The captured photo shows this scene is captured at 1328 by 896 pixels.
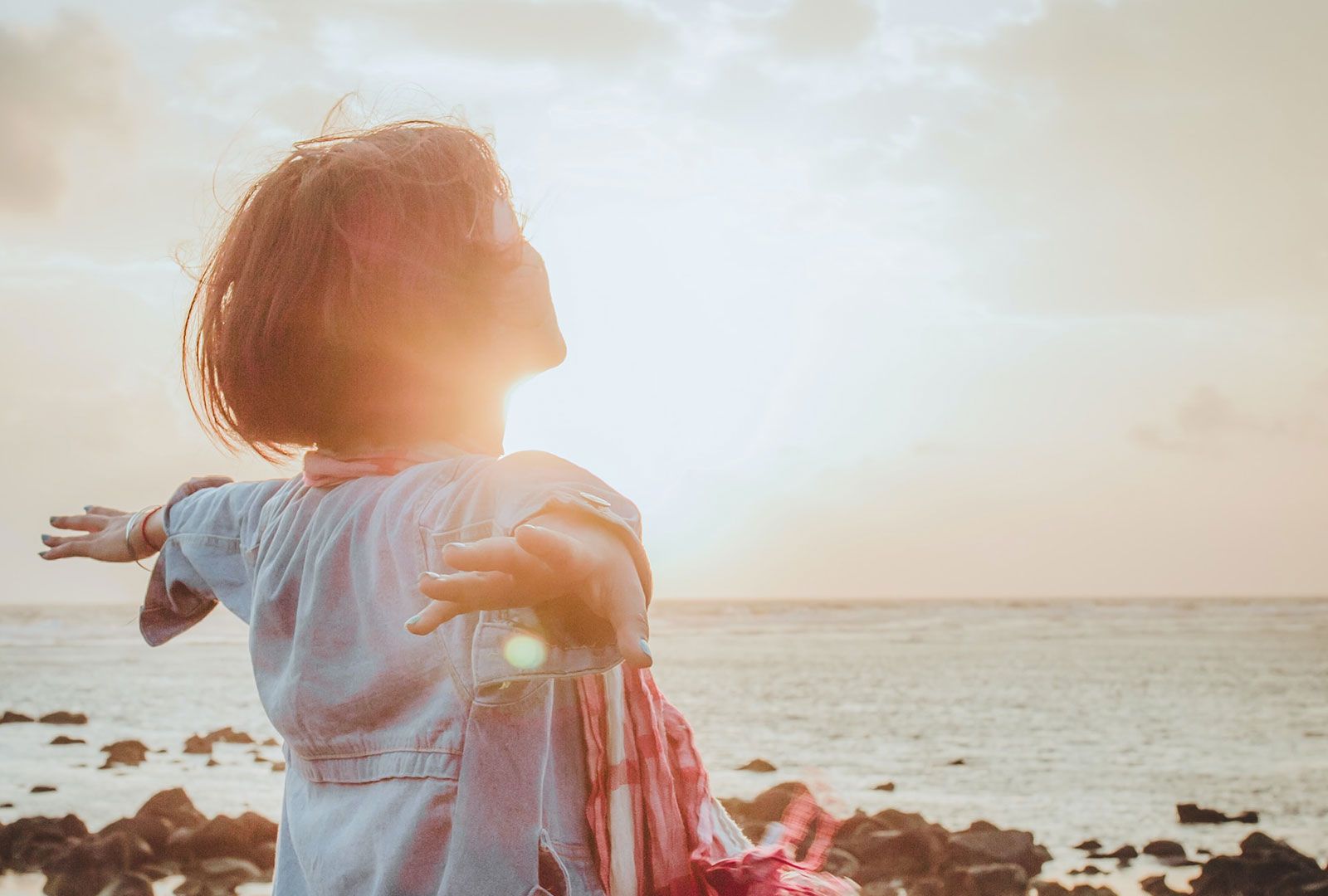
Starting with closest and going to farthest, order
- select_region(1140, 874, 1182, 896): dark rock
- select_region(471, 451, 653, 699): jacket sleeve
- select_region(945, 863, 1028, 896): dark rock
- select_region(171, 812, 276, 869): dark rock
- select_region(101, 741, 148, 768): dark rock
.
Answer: select_region(471, 451, 653, 699): jacket sleeve
select_region(945, 863, 1028, 896): dark rock
select_region(1140, 874, 1182, 896): dark rock
select_region(171, 812, 276, 869): dark rock
select_region(101, 741, 148, 768): dark rock

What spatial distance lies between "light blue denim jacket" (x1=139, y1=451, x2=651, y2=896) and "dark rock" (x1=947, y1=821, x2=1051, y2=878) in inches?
217

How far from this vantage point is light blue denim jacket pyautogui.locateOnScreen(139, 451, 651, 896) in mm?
1163

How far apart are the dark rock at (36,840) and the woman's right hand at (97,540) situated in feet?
17.6

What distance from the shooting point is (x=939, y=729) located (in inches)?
476

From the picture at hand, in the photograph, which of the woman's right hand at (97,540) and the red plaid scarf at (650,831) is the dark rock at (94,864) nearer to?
the woman's right hand at (97,540)

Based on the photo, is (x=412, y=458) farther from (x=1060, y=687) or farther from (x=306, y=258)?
(x=1060, y=687)

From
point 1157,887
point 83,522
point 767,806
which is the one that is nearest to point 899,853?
point 767,806

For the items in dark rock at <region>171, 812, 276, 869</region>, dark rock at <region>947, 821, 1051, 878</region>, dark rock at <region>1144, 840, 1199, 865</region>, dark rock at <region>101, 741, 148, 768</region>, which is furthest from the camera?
dark rock at <region>101, 741, 148, 768</region>

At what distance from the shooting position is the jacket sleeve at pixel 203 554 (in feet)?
5.73

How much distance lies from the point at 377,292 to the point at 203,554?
62cm

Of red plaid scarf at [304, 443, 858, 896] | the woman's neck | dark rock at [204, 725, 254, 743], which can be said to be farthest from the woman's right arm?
dark rock at [204, 725, 254, 743]

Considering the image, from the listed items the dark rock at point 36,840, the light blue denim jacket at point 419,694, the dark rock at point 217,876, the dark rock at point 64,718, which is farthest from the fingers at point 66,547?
the dark rock at point 64,718

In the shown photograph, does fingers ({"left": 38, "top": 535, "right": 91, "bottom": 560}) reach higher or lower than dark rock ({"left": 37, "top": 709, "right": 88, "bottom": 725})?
higher

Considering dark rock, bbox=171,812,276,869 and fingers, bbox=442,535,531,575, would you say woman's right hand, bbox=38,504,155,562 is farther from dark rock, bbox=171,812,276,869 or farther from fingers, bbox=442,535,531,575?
dark rock, bbox=171,812,276,869
